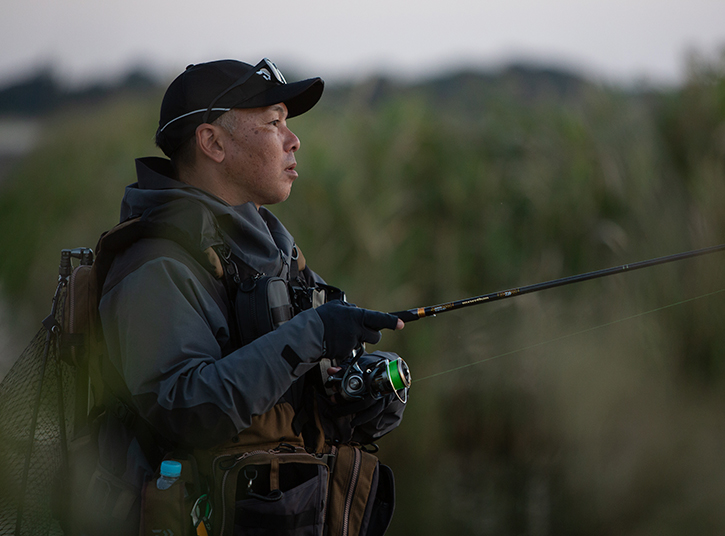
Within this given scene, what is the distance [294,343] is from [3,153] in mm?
4076

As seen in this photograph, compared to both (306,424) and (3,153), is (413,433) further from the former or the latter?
(3,153)

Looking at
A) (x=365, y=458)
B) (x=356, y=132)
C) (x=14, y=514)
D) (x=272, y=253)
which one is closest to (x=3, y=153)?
(x=356, y=132)

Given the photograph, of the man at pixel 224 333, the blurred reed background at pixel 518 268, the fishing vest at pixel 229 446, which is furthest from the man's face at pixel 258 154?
the blurred reed background at pixel 518 268

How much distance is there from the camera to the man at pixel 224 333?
1698mm

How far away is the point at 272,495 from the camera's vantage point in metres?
1.78

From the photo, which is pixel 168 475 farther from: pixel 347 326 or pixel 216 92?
pixel 216 92

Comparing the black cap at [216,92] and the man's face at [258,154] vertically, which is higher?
the black cap at [216,92]

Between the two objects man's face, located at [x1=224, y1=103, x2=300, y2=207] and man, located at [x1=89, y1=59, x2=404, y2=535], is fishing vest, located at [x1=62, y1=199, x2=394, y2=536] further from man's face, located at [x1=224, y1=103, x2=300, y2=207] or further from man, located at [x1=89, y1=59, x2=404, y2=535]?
man's face, located at [x1=224, y1=103, x2=300, y2=207]

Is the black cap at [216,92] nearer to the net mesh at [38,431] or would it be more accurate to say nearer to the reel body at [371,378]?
the net mesh at [38,431]

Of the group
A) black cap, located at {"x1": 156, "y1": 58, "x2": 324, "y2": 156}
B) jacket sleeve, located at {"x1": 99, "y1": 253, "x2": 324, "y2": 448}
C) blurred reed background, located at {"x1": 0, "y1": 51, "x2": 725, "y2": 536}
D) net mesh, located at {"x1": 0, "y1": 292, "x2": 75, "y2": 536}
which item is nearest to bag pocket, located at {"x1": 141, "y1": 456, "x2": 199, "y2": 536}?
jacket sleeve, located at {"x1": 99, "y1": 253, "x2": 324, "y2": 448}

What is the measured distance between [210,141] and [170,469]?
97cm

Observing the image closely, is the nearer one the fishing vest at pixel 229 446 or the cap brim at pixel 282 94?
the fishing vest at pixel 229 446

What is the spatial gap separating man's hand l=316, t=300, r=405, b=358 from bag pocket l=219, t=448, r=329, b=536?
12.1 inches

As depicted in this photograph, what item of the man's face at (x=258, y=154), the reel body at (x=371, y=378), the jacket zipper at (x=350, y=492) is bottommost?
the jacket zipper at (x=350, y=492)
